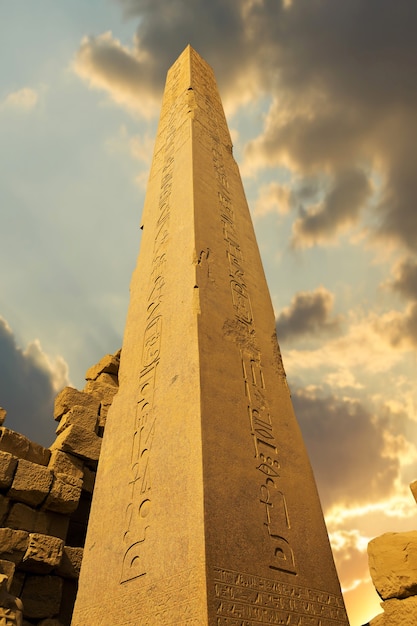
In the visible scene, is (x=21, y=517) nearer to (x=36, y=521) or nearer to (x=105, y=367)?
(x=36, y=521)

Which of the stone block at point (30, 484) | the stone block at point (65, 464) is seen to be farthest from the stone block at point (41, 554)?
the stone block at point (65, 464)

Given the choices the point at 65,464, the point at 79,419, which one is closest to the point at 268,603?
the point at 65,464

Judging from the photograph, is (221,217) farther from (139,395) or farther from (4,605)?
(4,605)

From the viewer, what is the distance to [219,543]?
2.39m

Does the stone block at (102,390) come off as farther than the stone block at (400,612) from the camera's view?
Yes

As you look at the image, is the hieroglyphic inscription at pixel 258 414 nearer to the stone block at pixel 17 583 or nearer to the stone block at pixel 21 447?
the stone block at pixel 17 583

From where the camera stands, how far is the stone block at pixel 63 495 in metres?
4.19

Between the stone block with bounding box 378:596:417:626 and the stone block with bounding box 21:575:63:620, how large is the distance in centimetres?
253

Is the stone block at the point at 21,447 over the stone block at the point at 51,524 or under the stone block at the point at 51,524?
over

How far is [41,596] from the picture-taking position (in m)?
3.72

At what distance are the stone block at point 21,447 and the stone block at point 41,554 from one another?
85cm

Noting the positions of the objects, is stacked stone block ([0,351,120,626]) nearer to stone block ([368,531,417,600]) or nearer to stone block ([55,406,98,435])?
stone block ([55,406,98,435])

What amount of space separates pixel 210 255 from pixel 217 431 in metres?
1.77

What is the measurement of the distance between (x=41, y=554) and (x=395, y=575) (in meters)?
2.58
